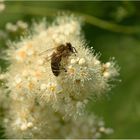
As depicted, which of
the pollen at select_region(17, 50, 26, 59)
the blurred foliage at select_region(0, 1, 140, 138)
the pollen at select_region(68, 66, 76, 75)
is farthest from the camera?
the blurred foliage at select_region(0, 1, 140, 138)

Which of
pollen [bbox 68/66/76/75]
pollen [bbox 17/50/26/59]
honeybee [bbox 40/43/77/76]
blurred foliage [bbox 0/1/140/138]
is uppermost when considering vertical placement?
blurred foliage [bbox 0/1/140/138]

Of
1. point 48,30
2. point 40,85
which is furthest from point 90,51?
point 48,30

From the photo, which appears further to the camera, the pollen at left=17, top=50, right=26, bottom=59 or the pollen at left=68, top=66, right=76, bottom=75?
the pollen at left=17, top=50, right=26, bottom=59

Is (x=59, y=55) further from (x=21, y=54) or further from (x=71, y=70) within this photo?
(x=21, y=54)

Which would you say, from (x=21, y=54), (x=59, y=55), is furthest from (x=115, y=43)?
(x=59, y=55)

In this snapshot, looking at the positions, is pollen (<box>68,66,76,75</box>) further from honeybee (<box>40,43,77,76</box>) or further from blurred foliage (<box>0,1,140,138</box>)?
blurred foliage (<box>0,1,140,138</box>)

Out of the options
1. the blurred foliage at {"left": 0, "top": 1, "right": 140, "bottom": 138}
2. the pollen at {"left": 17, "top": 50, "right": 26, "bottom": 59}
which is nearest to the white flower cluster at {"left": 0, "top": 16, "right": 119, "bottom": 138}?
the pollen at {"left": 17, "top": 50, "right": 26, "bottom": 59}

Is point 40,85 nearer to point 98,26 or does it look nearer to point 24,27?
point 24,27
